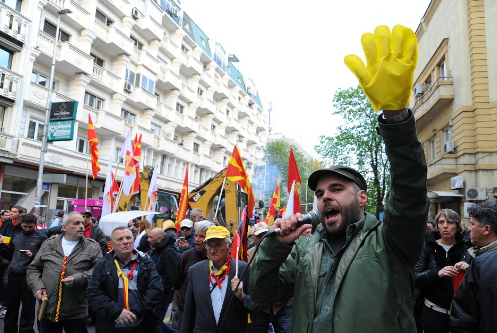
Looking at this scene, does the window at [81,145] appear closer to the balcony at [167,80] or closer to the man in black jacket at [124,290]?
the balcony at [167,80]

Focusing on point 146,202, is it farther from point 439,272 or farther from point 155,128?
point 155,128

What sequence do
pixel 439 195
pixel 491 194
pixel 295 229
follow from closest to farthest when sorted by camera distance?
pixel 295 229 < pixel 491 194 < pixel 439 195

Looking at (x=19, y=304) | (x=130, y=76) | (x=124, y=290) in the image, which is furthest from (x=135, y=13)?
(x=124, y=290)

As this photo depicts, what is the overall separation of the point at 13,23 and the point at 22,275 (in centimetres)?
1756

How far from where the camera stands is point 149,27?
30891 mm

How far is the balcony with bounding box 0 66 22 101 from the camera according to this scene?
740 inches

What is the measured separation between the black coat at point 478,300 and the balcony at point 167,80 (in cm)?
3271

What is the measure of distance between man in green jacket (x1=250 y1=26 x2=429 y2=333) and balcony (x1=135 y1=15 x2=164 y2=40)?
101ft

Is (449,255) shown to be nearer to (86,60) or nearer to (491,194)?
(491,194)

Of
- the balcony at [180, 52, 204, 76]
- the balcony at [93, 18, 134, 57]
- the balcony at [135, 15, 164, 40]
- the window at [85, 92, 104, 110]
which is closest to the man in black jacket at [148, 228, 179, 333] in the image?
the window at [85, 92, 104, 110]

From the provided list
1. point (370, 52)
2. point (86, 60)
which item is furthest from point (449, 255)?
point (86, 60)

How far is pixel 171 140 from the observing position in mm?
34250

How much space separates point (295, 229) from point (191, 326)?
8.46 ft

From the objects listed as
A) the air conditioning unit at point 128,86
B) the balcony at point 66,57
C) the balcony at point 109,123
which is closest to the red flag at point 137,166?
the balcony at point 66,57
